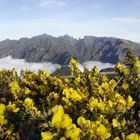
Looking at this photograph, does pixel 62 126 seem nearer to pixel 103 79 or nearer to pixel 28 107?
pixel 28 107

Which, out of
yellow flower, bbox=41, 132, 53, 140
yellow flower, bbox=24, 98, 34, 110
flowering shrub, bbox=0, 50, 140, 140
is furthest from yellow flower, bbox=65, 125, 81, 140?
yellow flower, bbox=24, 98, 34, 110

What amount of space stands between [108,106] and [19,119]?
8.94 feet

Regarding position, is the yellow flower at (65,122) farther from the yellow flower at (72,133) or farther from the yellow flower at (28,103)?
the yellow flower at (28,103)

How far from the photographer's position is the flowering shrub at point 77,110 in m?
4.14

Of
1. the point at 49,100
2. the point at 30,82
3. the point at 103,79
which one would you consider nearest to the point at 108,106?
the point at 49,100

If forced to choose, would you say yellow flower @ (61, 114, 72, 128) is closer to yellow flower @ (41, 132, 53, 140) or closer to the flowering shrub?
the flowering shrub

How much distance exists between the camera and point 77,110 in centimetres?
710

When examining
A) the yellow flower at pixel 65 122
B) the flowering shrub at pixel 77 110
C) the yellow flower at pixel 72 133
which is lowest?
the flowering shrub at pixel 77 110

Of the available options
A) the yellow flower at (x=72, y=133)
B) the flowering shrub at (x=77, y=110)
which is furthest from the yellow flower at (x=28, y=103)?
the yellow flower at (x=72, y=133)

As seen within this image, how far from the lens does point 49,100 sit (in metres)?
9.08

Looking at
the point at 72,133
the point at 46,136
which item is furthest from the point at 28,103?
the point at 46,136

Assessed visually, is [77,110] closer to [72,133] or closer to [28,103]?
[28,103]

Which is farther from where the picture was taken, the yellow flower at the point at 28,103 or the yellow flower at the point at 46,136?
the yellow flower at the point at 28,103

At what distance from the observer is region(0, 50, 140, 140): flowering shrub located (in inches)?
163
